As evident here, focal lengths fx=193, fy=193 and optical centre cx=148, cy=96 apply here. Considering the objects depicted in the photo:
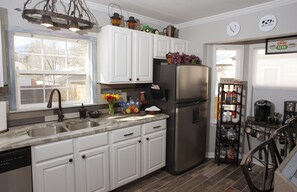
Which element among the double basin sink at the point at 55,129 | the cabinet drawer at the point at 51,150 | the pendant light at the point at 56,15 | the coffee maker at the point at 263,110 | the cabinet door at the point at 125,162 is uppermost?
the pendant light at the point at 56,15

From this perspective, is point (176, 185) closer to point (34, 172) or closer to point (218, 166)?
point (218, 166)

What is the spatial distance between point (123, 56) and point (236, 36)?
1703 millimetres

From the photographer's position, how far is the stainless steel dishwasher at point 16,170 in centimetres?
159

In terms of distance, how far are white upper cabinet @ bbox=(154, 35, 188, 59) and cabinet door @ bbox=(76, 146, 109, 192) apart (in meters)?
1.66

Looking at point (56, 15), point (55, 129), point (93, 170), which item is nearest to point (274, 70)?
point (93, 170)

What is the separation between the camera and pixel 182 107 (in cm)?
279

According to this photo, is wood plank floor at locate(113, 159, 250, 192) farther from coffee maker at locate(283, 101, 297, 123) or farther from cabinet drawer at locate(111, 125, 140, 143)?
coffee maker at locate(283, 101, 297, 123)

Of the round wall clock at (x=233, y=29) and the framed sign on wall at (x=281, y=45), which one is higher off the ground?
the round wall clock at (x=233, y=29)

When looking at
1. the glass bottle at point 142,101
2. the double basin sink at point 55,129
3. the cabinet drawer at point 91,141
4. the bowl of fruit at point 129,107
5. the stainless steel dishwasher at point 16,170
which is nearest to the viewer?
the stainless steel dishwasher at point 16,170

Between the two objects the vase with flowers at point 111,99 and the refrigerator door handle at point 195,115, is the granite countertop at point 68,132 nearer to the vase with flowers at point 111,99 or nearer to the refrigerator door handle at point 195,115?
the vase with flowers at point 111,99

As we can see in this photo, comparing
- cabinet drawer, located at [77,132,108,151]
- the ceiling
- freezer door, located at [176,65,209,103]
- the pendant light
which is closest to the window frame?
the pendant light

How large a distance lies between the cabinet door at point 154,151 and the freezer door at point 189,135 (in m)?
0.21

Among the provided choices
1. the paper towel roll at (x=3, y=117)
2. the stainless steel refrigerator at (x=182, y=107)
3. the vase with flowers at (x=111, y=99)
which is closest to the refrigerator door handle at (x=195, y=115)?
the stainless steel refrigerator at (x=182, y=107)

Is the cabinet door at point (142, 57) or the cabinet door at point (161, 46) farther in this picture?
the cabinet door at point (161, 46)
